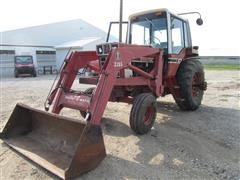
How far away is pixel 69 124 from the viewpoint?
4016 mm

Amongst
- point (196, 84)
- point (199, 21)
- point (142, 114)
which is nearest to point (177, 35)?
point (199, 21)

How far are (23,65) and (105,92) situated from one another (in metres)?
20.1

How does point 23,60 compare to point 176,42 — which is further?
point 23,60

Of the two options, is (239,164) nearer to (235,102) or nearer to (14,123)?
(14,123)

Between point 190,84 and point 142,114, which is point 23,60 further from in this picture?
point 142,114

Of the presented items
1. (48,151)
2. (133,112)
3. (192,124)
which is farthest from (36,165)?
(192,124)

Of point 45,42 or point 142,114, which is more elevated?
point 45,42

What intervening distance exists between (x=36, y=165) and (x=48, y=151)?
26 centimetres

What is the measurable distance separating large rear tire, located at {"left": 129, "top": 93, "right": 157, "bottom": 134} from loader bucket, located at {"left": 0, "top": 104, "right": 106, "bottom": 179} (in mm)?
1206

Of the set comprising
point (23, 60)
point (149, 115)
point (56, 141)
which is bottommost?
point (56, 141)

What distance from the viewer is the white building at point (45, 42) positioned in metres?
24.3

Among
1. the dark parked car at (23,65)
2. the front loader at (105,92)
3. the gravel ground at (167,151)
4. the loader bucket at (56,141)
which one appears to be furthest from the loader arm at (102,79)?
the dark parked car at (23,65)

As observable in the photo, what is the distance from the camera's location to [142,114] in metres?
4.87

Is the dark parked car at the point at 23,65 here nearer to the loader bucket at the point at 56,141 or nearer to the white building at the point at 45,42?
the white building at the point at 45,42
